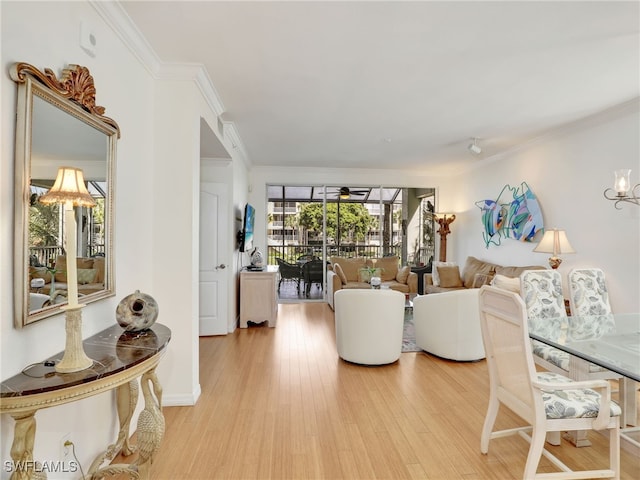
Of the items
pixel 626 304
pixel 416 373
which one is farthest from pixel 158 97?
pixel 626 304

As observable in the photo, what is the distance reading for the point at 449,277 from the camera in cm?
606

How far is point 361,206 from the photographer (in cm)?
728

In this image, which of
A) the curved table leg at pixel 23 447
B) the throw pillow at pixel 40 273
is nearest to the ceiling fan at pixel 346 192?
the throw pillow at pixel 40 273

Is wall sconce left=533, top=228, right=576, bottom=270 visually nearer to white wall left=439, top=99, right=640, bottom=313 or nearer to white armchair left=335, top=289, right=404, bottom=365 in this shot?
white wall left=439, top=99, right=640, bottom=313

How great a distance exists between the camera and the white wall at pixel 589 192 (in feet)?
11.2

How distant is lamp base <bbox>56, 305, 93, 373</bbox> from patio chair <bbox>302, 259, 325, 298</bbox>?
568 centimetres

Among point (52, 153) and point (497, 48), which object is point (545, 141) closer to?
point (497, 48)

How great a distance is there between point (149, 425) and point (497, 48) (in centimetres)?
310

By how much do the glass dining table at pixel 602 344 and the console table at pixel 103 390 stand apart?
7.30 ft

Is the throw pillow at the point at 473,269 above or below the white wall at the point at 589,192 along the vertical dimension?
below

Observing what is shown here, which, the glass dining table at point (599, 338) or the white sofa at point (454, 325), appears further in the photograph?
the white sofa at point (454, 325)

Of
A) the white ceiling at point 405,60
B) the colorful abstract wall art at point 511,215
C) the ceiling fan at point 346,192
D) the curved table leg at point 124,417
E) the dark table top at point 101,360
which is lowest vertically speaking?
the curved table leg at point 124,417

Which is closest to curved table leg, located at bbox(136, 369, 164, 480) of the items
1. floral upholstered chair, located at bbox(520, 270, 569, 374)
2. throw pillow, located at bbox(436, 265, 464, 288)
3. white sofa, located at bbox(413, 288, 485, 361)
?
floral upholstered chair, located at bbox(520, 270, 569, 374)

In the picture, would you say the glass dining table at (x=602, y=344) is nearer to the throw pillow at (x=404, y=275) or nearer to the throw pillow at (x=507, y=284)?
the throw pillow at (x=507, y=284)
